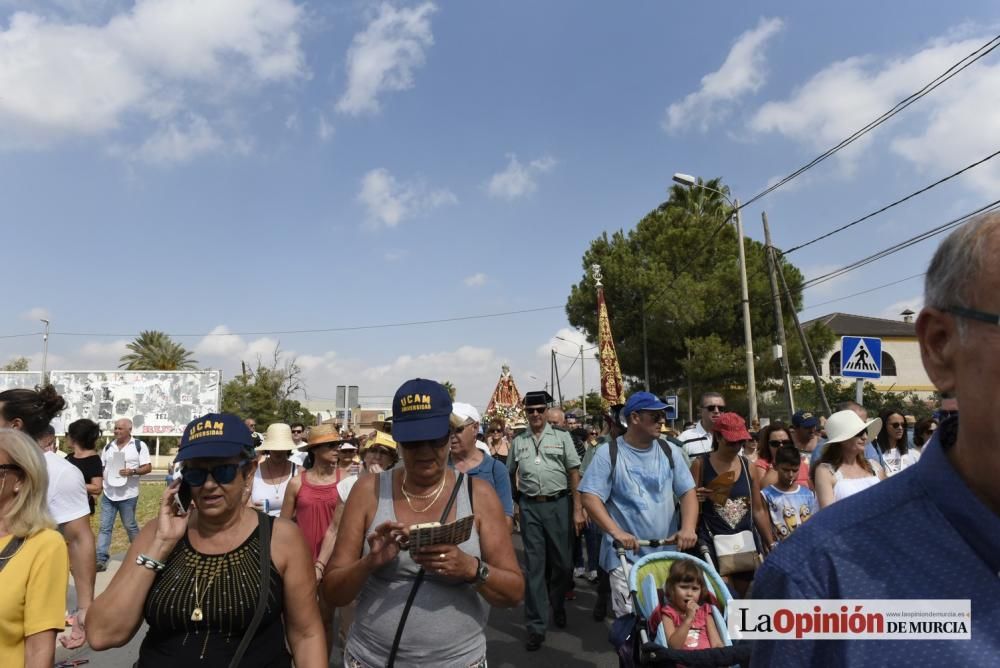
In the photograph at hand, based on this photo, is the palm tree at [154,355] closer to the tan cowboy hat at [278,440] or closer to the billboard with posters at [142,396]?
the billboard with posters at [142,396]

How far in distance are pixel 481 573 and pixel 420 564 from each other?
0.23m

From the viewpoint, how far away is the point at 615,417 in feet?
30.0

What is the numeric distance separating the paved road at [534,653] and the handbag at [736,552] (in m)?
1.32

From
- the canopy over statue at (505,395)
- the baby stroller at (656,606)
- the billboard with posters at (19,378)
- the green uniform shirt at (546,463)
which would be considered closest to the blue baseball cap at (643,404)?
the baby stroller at (656,606)

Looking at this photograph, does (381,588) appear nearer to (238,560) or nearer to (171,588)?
(238,560)

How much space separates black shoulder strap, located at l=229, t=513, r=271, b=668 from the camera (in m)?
2.25

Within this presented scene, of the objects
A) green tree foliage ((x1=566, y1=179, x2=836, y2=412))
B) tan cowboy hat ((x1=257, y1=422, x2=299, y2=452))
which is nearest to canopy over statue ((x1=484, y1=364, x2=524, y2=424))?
green tree foliage ((x1=566, y1=179, x2=836, y2=412))

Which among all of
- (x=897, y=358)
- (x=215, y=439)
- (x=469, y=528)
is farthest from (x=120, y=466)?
(x=897, y=358)

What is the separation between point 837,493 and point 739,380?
25.5 metres

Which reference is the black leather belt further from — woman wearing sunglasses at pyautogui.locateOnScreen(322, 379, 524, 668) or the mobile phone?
the mobile phone

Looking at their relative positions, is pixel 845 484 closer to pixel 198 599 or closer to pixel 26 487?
pixel 198 599

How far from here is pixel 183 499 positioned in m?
2.45

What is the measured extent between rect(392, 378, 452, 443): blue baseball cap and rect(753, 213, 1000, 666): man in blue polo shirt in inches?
64.6

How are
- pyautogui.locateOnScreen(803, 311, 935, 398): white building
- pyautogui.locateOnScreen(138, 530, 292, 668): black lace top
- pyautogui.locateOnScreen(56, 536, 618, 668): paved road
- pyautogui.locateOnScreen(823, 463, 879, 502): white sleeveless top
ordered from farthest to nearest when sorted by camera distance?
pyautogui.locateOnScreen(803, 311, 935, 398): white building, pyautogui.locateOnScreen(56, 536, 618, 668): paved road, pyautogui.locateOnScreen(823, 463, 879, 502): white sleeveless top, pyautogui.locateOnScreen(138, 530, 292, 668): black lace top
